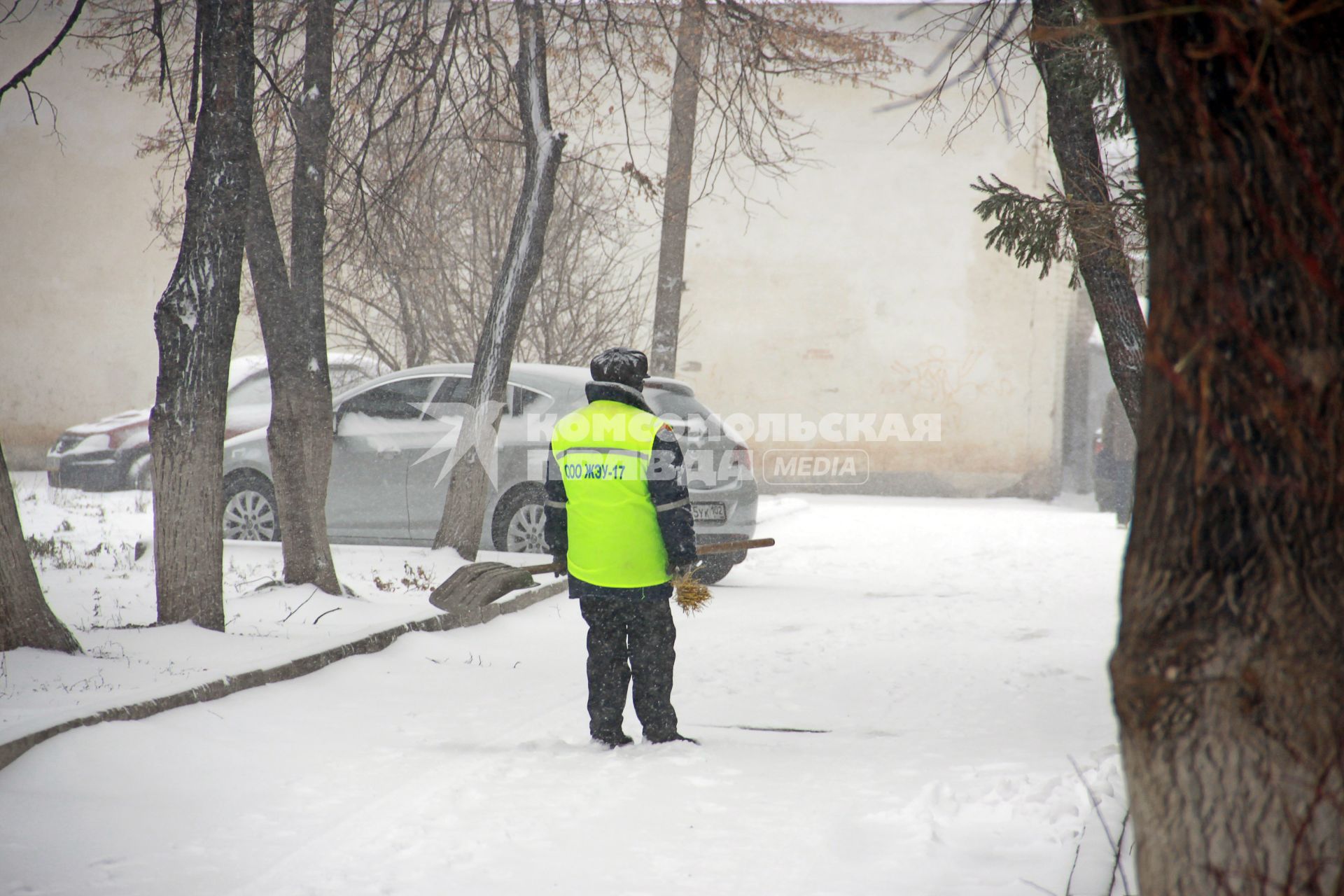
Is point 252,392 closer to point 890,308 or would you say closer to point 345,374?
point 345,374

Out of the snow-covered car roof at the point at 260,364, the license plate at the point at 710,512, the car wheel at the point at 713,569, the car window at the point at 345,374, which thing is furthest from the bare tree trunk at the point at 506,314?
the snow-covered car roof at the point at 260,364

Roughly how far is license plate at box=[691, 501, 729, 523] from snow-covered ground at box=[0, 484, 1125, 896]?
173cm

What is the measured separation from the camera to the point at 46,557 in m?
10.2

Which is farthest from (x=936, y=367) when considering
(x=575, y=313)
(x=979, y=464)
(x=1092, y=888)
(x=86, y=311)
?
(x=1092, y=888)

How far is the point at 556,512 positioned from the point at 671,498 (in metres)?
0.52

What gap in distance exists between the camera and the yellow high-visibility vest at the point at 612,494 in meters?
5.07

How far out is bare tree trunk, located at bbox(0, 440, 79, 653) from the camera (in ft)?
18.0

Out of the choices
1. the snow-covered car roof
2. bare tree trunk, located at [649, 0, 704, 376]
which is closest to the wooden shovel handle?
bare tree trunk, located at [649, 0, 704, 376]

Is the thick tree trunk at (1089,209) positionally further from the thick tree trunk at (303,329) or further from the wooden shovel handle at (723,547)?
the thick tree trunk at (303,329)

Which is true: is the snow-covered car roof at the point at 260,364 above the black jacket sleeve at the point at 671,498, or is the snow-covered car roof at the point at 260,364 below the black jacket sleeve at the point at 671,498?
above

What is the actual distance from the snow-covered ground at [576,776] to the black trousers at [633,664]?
0.16m

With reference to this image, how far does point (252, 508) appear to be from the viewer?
1086cm

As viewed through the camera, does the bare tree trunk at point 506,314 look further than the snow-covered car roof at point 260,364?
No

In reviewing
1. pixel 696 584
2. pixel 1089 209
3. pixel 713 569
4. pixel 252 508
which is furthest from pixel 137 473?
pixel 1089 209
